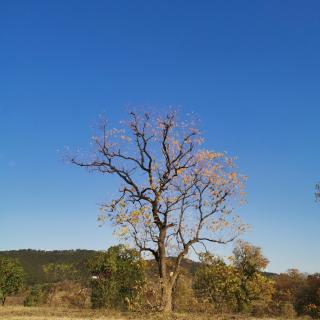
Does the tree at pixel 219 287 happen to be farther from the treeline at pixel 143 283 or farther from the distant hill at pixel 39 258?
the distant hill at pixel 39 258

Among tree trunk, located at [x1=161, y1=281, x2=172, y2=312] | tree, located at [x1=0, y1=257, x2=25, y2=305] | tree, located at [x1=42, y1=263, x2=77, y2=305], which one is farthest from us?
tree, located at [x1=42, y1=263, x2=77, y2=305]

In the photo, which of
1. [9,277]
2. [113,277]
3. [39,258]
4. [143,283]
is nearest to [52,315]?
[143,283]

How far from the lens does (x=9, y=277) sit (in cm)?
6241

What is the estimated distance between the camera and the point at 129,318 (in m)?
28.1

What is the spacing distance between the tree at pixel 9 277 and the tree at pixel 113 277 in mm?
14504

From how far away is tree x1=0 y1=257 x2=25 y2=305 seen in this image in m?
61.4

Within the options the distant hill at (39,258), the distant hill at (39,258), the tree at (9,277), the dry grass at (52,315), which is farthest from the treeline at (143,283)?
the distant hill at (39,258)

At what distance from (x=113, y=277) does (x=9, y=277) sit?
1803 centimetres

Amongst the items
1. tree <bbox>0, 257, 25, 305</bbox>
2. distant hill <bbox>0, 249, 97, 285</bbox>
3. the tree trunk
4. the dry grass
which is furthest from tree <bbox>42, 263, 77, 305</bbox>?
distant hill <bbox>0, 249, 97, 285</bbox>

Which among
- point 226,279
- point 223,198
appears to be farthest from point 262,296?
point 223,198

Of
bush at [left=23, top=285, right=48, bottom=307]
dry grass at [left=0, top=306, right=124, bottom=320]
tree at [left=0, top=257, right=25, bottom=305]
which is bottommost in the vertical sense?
dry grass at [left=0, top=306, right=124, bottom=320]

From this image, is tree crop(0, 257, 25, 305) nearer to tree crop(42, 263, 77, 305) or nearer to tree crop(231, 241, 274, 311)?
tree crop(42, 263, 77, 305)

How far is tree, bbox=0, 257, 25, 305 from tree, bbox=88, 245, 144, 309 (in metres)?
14.5

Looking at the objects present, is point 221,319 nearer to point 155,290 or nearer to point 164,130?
point 155,290
